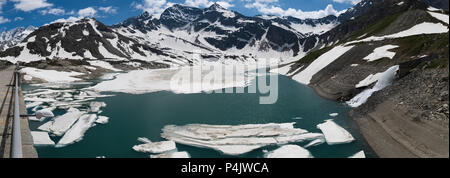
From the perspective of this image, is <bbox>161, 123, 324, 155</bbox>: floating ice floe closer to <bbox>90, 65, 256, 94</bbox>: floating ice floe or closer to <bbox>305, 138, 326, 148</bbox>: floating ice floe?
<bbox>305, 138, 326, 148</bbox>: floating ice floe

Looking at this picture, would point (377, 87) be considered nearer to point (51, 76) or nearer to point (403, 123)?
point (403, 123)

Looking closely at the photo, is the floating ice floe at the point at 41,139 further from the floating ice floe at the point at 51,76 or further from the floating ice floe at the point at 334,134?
the floating ice floe at the point at 51,76

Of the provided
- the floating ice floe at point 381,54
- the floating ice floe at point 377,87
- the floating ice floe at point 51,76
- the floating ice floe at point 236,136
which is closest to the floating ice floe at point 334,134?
the floating ice floe at point 236,136

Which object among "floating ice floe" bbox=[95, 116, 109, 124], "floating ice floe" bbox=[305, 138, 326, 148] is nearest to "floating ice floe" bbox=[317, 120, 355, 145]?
"floating ice floe" bbox=[305, 138, 326, 148]

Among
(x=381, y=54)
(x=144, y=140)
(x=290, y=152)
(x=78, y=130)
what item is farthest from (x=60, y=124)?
(x=381, y=54)
